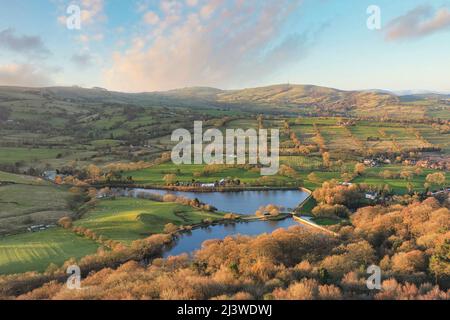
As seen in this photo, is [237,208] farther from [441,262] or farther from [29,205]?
[441,262]

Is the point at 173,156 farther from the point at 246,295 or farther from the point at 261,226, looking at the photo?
the point at 246,295

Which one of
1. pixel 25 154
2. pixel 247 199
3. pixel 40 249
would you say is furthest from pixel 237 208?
pixel 25 154

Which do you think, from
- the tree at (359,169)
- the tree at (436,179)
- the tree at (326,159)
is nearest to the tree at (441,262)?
the tree at (436,179)

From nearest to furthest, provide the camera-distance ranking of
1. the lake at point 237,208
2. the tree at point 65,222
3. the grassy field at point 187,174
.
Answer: the tree at point 65,222
the lake at point 237,208
the grassy field at point 187,174

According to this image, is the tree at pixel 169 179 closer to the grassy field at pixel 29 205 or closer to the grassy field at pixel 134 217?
the grassy field at pixel 134 217

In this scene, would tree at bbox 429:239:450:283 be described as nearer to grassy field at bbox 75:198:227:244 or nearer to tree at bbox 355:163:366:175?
grassy field at bbox 75:198:227:244

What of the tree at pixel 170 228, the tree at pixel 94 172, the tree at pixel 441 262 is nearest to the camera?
the tree at pixel 441 262
